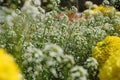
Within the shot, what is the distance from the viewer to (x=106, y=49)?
13.0ft

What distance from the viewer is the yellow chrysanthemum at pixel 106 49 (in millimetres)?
3887

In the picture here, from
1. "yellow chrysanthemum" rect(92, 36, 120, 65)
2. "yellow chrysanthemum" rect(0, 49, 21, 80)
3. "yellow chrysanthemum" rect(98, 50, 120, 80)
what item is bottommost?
"yellow chrysanthemum" rect(92, 36, 120, 65)

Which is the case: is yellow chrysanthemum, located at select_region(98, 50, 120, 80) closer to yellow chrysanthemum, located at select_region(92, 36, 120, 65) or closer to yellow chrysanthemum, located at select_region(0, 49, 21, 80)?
yellow chrysanthemum, located at select_region(92, 36, 120, 65)

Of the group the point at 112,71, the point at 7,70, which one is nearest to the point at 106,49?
the point at 112,71

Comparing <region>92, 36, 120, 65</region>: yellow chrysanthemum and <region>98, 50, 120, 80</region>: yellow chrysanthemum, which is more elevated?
<region>98, 50, 120, 80</region>: yellow chrysanthemum

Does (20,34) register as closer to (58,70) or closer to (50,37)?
(50,37)

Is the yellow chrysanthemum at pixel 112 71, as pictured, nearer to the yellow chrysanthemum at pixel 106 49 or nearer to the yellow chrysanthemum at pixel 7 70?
the yellow chrysanthemum at pixel 106 49

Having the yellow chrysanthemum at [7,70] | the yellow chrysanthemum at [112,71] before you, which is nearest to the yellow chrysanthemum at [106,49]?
the yellow chrysanthemum at [112,71]

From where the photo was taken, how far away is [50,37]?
4.31 metres

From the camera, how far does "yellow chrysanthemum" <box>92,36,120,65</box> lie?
153 inches

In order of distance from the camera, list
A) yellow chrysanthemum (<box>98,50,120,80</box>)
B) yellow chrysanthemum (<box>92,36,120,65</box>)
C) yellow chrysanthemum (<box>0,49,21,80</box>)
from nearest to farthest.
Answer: yellow chrysanthemum (<box>0,49,21,80</box>), yellow chrysanthemum (<box>98,50,120,80</box>), yellow chrysanthemum (<box>92,36,120,65</box>)

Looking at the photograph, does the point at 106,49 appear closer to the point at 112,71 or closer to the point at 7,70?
the point at 112,71

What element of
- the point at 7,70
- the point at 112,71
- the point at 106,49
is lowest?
the point at 106,49

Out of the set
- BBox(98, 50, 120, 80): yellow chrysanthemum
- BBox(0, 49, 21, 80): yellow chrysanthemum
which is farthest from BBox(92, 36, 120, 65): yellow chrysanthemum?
BBox(0, 49, 21, 80): yellow chrysanthemum
